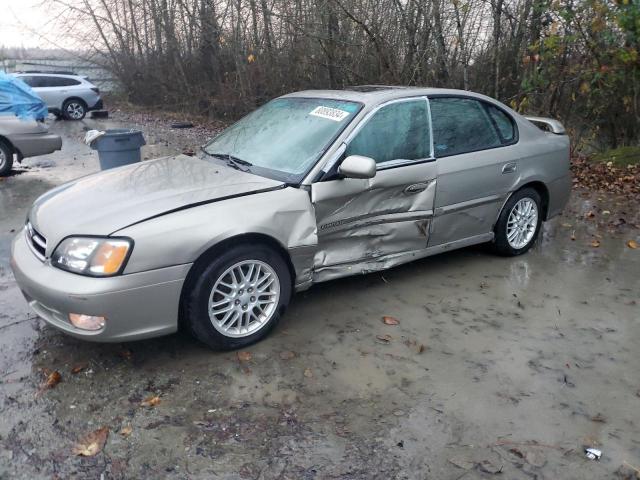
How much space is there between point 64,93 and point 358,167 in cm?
1678

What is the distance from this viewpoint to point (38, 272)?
3.26m

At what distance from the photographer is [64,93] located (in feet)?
58.2

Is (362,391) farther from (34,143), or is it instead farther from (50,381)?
(34,143)

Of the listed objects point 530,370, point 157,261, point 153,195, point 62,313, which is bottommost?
point 530,370

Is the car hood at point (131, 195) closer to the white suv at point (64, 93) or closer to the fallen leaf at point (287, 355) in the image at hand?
the fallen leaf at point (287, 355)

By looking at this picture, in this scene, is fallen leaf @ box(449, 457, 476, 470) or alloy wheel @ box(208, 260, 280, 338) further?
alloy wheel @ box(208, 260, 280, 338)

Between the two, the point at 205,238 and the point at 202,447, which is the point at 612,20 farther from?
the point at 202,447

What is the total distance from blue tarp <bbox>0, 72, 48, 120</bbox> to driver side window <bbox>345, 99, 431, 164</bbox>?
22.8 ft

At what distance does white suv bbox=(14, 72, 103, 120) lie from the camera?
17.3 m

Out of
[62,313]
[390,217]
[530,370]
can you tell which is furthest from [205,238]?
[530,370]

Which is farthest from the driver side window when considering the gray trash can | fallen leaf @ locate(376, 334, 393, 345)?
the gray trash can

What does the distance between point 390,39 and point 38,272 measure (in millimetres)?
9529

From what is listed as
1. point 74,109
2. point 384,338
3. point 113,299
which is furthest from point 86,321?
point 74,109

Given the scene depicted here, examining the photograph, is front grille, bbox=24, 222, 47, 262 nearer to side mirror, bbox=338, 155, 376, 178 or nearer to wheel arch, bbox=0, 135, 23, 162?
side mirror, bbox=338, 155, 376, 178
